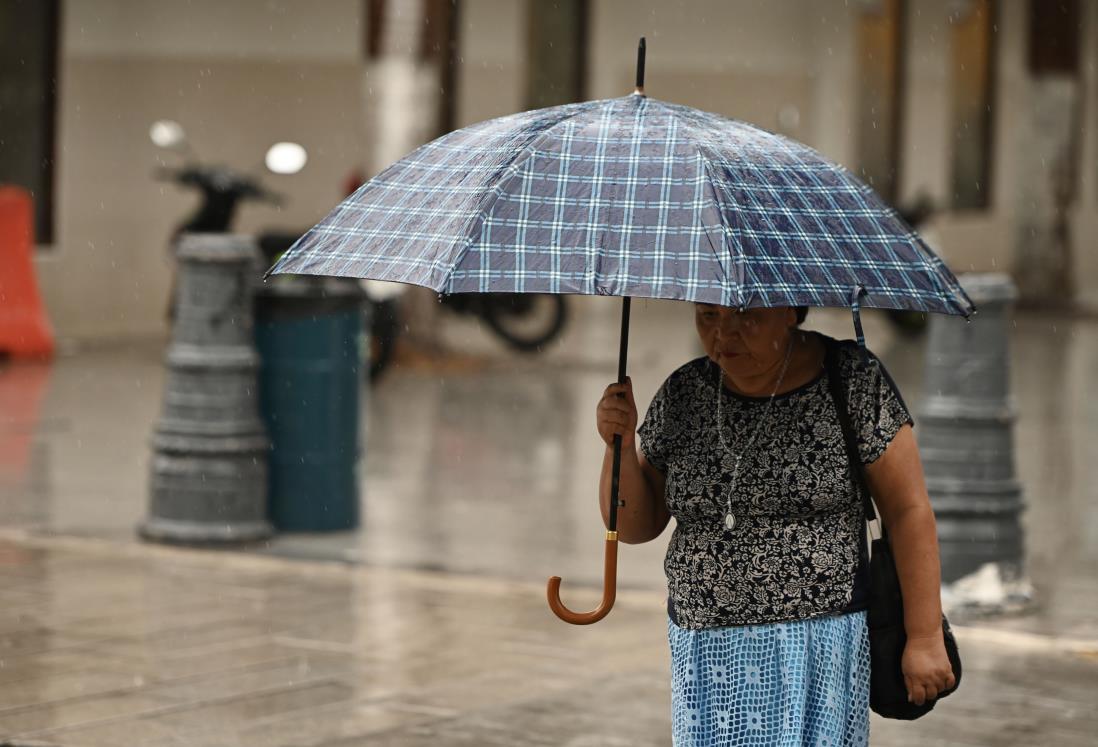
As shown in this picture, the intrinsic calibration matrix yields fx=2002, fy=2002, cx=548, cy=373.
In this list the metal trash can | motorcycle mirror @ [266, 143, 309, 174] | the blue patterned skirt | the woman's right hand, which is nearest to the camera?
the blue patterned skirt

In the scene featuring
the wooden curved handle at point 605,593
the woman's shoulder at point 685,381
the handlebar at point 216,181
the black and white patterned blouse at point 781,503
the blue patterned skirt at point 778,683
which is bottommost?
the blue patterned skirt at point 778,683

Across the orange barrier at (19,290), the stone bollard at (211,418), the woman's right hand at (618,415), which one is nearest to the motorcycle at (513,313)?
the orange barrier at (19,290)

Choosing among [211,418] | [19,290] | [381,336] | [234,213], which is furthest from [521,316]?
[211,418]

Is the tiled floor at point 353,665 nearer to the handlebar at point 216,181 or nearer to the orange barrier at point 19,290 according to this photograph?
the orange barrier at point 19,290

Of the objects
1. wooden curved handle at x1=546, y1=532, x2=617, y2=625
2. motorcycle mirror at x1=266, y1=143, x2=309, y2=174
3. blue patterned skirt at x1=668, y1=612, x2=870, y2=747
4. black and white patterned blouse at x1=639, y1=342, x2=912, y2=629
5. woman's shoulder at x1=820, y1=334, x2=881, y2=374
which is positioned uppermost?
motorcycle mirror at x1=266, y1=143, x2=309, y2=174

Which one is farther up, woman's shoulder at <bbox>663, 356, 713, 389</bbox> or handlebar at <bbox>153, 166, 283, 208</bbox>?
handlebar at <bbox>153, 166, 283, 208</bbox>

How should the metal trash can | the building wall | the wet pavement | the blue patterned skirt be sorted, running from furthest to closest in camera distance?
the building wall, the metal trash can, the wet pavement, the blue patterned skirt

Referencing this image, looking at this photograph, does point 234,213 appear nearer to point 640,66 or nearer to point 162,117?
point 162,117

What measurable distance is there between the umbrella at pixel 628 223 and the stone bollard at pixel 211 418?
478 cm

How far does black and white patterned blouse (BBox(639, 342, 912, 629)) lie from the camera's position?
3.81 metres

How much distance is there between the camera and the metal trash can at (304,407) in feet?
29.6

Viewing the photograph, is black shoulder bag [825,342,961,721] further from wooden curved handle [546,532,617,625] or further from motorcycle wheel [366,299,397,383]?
motorcycle wheel [366,299,397,383]

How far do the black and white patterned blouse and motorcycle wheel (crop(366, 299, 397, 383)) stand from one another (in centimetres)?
1121

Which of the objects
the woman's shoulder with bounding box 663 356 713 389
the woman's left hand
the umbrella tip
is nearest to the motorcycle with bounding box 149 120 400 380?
the umbrella tip
